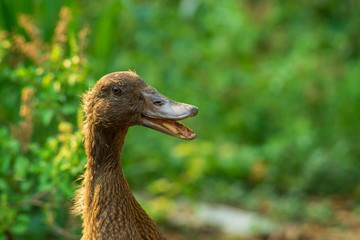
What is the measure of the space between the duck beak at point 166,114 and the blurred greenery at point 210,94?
0.65m

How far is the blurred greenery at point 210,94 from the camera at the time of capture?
2863 mm

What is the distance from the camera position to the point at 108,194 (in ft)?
6.30

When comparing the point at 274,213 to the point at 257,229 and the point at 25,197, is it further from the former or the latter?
the point at 25,197

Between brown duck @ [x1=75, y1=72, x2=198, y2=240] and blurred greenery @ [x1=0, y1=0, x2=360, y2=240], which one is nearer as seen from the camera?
brown duck @ [x1=75, y1=72, x2=198, y2=240]

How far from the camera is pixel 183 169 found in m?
4.43

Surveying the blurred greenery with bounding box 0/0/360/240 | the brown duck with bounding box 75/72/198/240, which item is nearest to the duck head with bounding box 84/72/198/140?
the brown duck with bounding box 75/72/198/240

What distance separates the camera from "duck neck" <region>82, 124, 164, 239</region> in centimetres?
190

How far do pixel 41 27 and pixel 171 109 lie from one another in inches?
78.8

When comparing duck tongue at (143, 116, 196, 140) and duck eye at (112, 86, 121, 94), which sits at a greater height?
duck eye at (112, 86, 121, 94)

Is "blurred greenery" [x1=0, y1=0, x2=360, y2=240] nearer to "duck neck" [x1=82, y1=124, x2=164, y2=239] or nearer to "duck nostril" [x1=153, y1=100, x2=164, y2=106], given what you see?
"duck neck" [x1=82, y1=124, x2=164, y2=239]

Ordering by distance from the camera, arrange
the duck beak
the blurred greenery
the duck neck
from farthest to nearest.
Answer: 1. the blurred greenery
2. the duck neck
3. the duck beak

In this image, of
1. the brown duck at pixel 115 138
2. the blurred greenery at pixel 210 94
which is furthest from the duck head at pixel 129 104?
the blurred greenery at pixel 210 94

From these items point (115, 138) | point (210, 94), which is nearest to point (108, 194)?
point (115, 138)

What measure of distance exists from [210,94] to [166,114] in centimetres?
357
